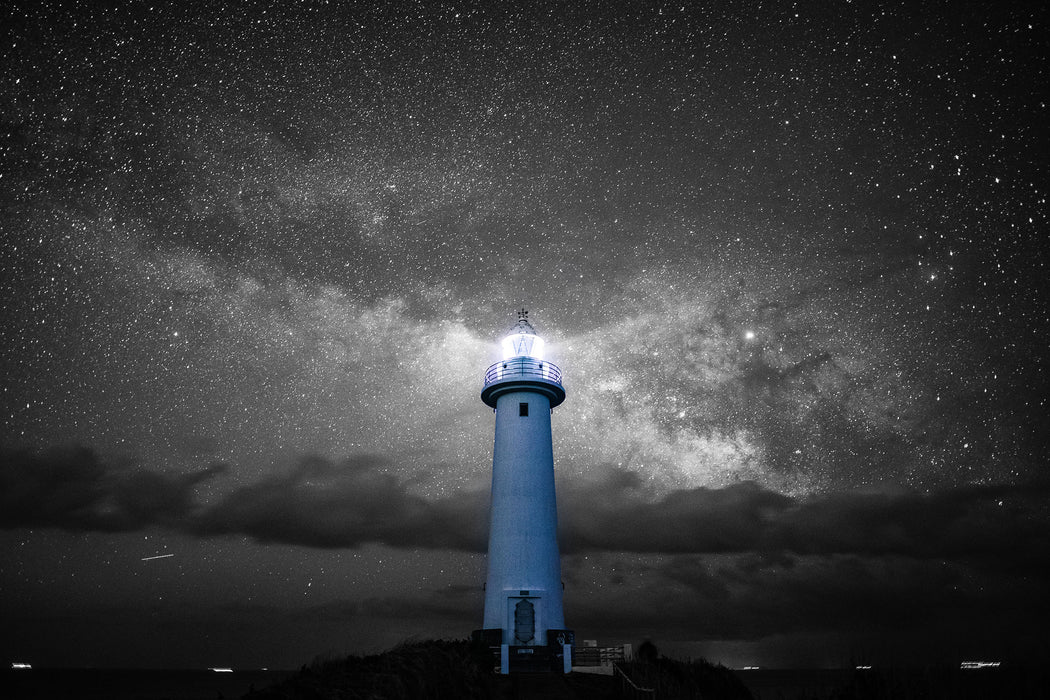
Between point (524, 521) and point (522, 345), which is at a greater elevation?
point (522, 345)

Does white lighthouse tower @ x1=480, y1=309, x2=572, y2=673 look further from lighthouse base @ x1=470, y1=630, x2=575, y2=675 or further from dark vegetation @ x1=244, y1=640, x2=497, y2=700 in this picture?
dark vegetation @ x1=244, y1=640, x2=497, y2=700

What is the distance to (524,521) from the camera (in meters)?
25.6

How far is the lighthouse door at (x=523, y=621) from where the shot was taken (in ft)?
79.3

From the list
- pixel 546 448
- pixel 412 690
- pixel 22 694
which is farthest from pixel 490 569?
pixel 22 694

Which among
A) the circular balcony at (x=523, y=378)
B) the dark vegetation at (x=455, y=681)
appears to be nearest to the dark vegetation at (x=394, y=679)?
the dark vegetation at (x=455, y=681)

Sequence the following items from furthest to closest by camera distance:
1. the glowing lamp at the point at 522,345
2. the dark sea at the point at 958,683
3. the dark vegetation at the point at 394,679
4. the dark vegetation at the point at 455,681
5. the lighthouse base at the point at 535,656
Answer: the glowing lamp at the point at 522,345, the lighthouse base at the point at 535,656, the dark vegetation at the point at 455,681, the dark vegetation at the point at 394,679, the dark sea at the point at 958,683

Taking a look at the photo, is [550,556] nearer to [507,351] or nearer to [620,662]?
[620,662]

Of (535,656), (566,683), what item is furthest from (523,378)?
(566,683)

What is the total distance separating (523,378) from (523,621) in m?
8.91

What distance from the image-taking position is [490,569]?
25719 millimetres

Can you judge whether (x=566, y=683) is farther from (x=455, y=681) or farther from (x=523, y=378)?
(x=523, y=378)

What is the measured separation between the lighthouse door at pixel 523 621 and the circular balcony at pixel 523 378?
8.00 metres

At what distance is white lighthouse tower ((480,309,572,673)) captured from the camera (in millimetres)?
24062

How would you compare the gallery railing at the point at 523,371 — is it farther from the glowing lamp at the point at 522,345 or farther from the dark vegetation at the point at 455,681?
the dark vegetation at the point at 455,681
